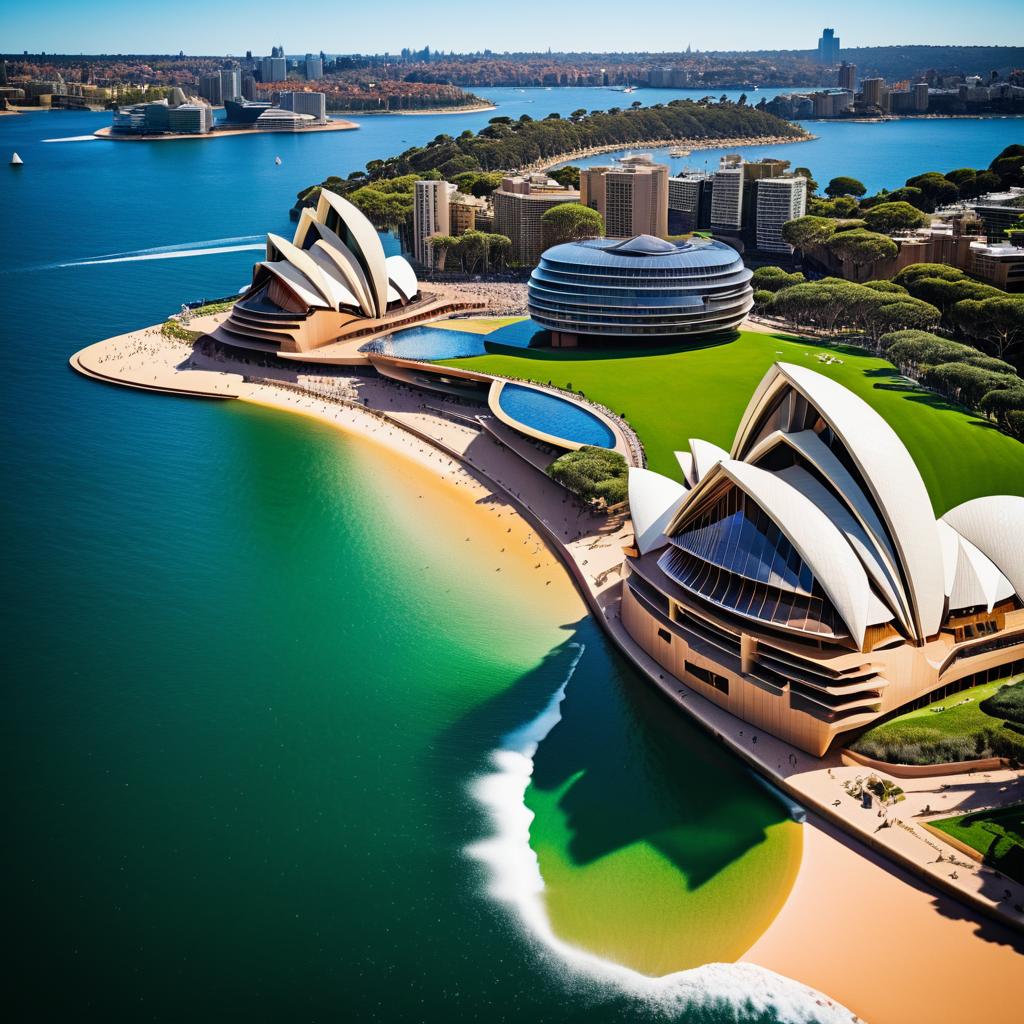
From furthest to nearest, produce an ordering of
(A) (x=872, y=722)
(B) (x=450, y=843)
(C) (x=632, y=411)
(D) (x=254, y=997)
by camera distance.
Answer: (C) (x=632, y=411) → (A) (x=872, y=722) → (B) (x=450, y=843) → (D) (x=254, y=997)

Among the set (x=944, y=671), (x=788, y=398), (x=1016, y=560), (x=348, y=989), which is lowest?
(x=348, y=989)

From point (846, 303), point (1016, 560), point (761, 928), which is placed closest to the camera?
point (761, 928)

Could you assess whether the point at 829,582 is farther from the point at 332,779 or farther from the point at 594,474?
the point at 594,474

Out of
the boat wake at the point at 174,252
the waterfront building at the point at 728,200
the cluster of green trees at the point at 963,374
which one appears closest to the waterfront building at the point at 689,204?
the waterfront building at the point at 728,200

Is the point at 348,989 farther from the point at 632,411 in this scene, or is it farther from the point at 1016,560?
the point at 632,411

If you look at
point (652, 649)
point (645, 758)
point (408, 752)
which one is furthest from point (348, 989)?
point (652, 649)

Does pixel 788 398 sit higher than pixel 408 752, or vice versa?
pixel 788 398

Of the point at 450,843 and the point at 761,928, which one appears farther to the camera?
the point at 450,843
